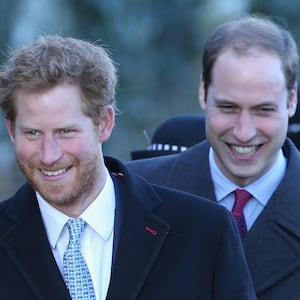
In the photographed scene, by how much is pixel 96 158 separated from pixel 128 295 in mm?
430

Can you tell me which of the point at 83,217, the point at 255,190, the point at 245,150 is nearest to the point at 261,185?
the point at 255,190

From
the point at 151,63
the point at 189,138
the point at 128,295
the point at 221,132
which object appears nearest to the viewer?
the point at 128,295

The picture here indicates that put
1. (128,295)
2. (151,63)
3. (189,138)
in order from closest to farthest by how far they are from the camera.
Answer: (128,295), (189,138), (151,63)

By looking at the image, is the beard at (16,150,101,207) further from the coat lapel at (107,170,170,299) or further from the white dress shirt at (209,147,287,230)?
the white dress shirt at (209,147,287,230)

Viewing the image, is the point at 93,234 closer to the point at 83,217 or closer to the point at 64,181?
the point at 83,217

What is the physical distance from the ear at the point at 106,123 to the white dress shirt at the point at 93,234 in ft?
0.55

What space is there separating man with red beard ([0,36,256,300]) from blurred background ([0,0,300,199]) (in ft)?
20.2

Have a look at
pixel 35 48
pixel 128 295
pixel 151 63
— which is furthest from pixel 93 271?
pixel 151 63

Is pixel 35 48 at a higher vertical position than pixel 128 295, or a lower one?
higher

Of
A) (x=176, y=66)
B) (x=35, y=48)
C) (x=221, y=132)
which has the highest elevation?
(x=35, y=48)

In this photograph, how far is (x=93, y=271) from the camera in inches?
157

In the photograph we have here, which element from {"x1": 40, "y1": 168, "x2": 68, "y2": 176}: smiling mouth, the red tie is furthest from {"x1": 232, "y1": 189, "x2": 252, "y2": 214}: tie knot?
{"x1": 40, "y1": 168, "x2": 68, "y2": 176}: smiling mouth

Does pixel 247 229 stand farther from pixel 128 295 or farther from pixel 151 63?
pixel 151 63

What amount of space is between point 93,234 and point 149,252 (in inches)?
7.2
